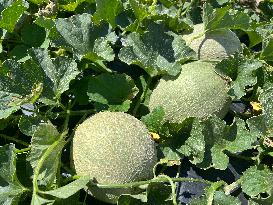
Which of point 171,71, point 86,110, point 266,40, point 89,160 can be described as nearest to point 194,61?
point 171,71

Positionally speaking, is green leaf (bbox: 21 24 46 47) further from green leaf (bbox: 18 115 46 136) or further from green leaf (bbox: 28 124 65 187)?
green leaf (bbox: 28 124 65 187)

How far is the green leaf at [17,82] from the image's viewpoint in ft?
5.70

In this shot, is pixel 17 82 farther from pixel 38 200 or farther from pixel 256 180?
pixel 256 180

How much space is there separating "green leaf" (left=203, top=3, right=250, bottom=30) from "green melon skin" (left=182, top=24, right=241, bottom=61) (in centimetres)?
6

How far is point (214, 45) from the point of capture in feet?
6.62

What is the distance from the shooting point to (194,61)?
199 cm

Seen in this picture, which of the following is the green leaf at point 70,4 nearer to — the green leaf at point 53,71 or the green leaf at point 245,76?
the green leaf at point 53,71

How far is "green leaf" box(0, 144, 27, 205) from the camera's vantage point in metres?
1.54

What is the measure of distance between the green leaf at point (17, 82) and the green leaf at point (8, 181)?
0.20 metres

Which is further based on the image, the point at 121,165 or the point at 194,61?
the point at 194,61

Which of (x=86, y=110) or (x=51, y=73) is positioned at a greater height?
(x=51, y=73)

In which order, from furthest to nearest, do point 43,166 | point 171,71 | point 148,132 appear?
point 171,71 < point 148,132 < point 43,166

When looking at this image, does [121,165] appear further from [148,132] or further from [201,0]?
[201,0]

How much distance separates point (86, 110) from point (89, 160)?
344 millimetres
